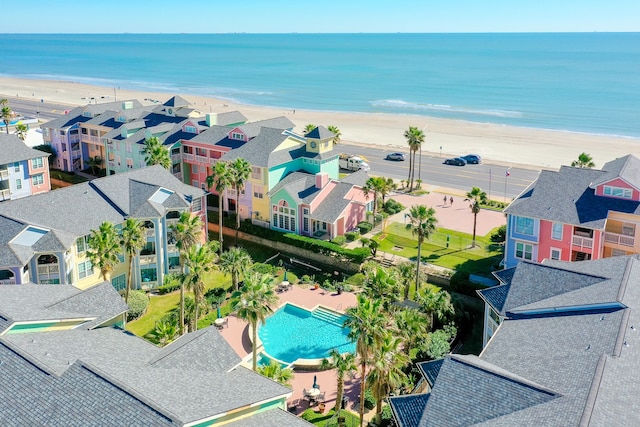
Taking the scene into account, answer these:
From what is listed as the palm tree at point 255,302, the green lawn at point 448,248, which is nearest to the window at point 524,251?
the green lawn at point 448,248

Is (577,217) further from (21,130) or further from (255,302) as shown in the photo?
(21,130)

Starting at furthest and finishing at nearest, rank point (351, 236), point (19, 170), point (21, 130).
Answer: point (21, 130), point (19, 170), point (351, 236)

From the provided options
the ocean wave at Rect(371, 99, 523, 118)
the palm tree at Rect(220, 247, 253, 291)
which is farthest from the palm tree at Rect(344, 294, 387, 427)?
the ocean wave at Rect(371, 99, 523, 118)

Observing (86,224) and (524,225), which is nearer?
(86,224)

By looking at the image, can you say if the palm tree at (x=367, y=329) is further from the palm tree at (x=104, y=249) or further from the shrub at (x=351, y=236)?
the shrub at (x=351, y=236)

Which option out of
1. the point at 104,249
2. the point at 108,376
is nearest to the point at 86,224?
the point at 104,249

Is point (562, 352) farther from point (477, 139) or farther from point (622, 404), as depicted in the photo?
point (477, 139)

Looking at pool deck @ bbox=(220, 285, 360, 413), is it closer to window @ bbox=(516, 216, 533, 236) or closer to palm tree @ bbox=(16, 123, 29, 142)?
window @ bbox=(516, 216, 533, 236)
